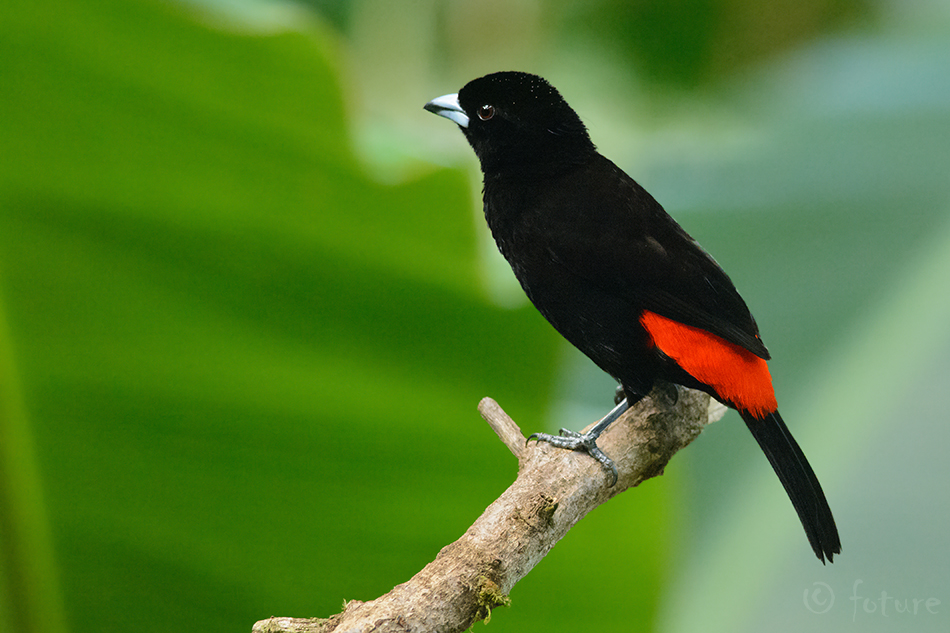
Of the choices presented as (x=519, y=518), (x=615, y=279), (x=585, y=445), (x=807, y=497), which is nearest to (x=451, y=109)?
(x=615, y=279)

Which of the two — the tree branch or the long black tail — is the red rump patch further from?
the tree branch

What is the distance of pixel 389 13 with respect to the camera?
10.7 feet

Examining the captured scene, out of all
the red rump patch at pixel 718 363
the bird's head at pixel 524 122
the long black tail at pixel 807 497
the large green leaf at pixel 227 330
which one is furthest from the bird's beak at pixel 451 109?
the long black tail at pixel 807 497

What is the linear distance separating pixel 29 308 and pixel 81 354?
118mm

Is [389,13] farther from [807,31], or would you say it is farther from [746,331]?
[746,331]

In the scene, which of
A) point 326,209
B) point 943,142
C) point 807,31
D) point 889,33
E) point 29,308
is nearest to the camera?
point 29,308

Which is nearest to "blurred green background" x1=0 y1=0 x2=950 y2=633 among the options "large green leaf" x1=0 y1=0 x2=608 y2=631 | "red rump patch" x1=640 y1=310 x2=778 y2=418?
"large green leaf" x1=0 y1=0 x2=608 y2=631

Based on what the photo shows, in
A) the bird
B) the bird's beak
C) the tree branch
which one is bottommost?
the tree branch

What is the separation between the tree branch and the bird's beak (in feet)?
2.01

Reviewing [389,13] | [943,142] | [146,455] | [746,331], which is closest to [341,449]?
[146,455]

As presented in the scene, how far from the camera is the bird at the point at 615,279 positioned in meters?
1.44

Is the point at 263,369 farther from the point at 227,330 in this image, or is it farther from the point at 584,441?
the point at 584,441

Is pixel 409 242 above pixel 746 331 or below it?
above

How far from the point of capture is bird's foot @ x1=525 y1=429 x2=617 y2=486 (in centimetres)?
151
